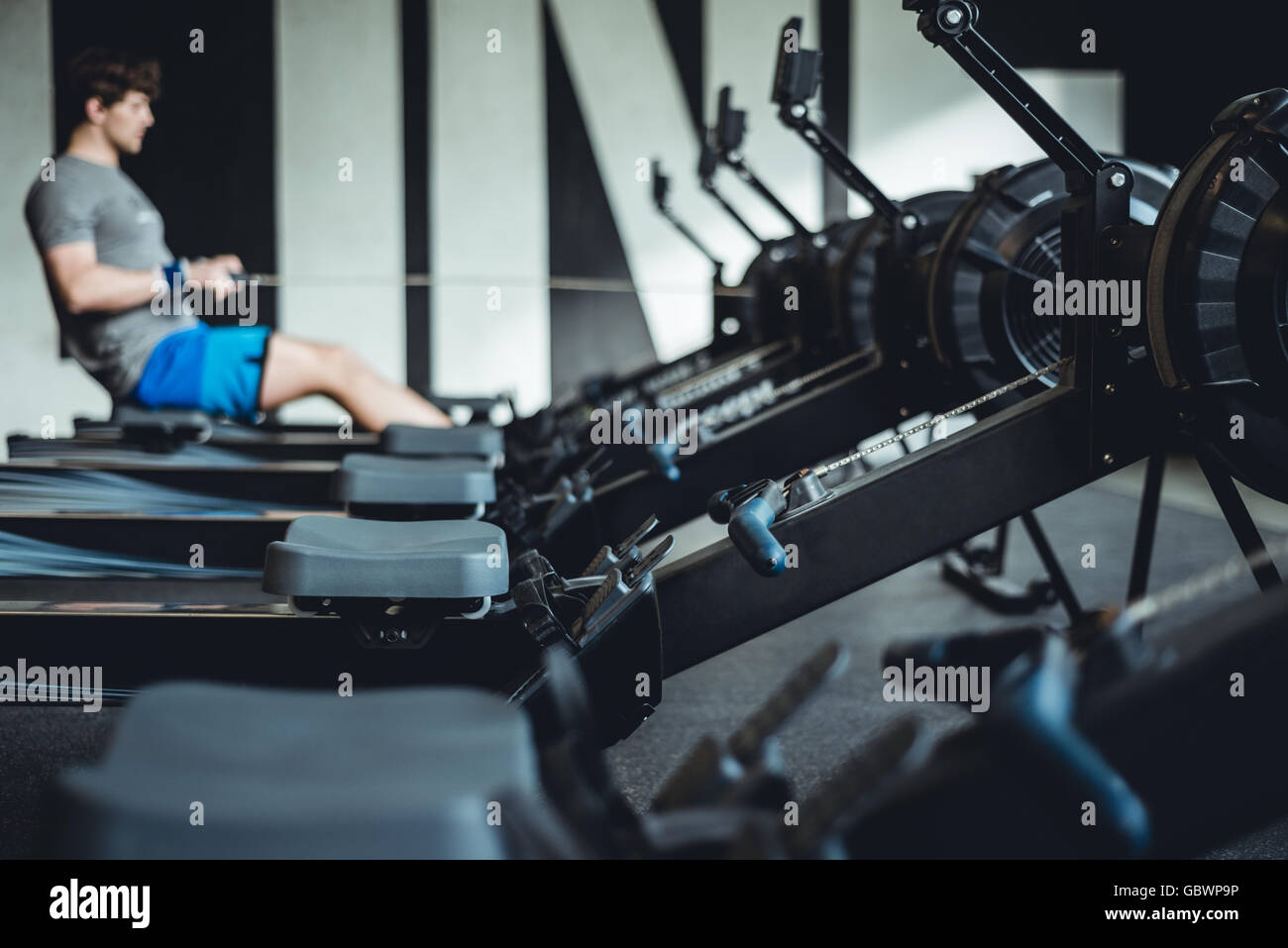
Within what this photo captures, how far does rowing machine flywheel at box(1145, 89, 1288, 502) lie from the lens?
1840mm

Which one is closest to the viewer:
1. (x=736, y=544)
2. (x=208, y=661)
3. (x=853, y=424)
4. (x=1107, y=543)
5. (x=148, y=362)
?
(x=736, y=544)

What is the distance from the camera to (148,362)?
3.62 m

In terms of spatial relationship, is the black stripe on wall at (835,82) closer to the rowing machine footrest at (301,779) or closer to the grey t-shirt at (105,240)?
the grey t-shirt at (105,240)

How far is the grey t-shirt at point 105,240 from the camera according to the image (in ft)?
11.2

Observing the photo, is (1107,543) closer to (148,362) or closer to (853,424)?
(853,424)

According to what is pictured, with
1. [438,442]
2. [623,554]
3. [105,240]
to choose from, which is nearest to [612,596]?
[623,554]

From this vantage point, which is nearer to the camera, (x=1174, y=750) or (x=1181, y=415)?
(x=1174, y=750)

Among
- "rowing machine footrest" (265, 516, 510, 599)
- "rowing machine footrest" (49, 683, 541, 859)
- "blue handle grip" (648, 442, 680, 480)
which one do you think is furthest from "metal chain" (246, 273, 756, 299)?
"rowing machine footrest" (49, 683, 541, 859)

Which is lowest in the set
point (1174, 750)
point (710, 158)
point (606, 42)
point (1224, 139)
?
point (1174, 750)

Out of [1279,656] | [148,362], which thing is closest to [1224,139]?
[1279,656]

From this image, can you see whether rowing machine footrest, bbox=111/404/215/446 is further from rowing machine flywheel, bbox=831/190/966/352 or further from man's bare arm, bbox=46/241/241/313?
rowing machine flywheel, bbox=831/190/966/352

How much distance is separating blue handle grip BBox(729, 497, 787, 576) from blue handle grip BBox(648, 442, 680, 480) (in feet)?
3.45

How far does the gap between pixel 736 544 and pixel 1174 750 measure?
89cm

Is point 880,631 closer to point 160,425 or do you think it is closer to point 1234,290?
point 1234,290
